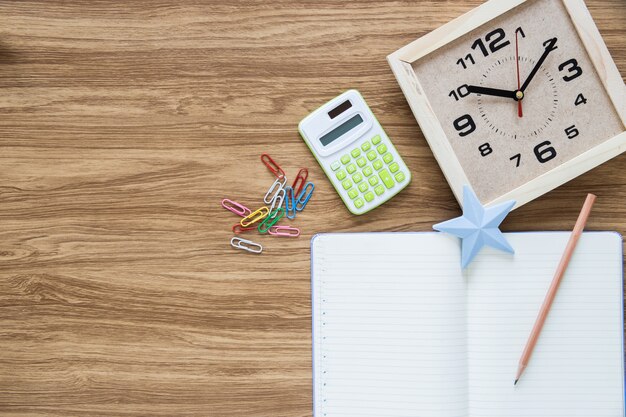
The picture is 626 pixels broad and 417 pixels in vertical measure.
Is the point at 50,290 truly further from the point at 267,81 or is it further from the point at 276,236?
the point at 267,81

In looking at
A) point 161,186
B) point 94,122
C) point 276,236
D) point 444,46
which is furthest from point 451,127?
point 94,122

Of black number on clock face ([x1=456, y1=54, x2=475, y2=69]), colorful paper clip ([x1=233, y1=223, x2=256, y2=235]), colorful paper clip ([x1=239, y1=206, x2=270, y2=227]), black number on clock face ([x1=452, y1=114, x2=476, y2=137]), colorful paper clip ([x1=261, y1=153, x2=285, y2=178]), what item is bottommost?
colorful paper clip ([x1=233, y1=223, x2=256, y2=235])

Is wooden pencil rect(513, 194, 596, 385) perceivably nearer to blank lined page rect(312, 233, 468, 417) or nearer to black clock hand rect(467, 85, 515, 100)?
blank lined page rect(312, 233, 468, 417)

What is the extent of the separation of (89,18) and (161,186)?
1.00 feet

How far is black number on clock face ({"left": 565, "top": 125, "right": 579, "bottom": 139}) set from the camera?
3.18 ft

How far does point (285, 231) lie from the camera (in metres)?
1.04

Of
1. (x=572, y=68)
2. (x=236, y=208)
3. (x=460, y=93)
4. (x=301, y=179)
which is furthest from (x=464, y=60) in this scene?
(x=236, y=208)

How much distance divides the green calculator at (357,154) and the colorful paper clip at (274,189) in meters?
0.07

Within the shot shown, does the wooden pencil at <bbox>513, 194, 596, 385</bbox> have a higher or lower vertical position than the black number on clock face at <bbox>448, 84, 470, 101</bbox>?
lower

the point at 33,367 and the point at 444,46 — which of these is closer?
the point at 444,46

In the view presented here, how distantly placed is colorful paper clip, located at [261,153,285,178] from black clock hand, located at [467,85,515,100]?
0.33 metres

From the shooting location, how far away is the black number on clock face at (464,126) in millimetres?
978

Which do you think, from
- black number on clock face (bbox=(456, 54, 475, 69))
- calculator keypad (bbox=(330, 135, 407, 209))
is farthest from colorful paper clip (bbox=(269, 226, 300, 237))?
black number on clock face (bbox=(456, 54, 475, 69))

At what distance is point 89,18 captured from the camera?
40.7 inches
